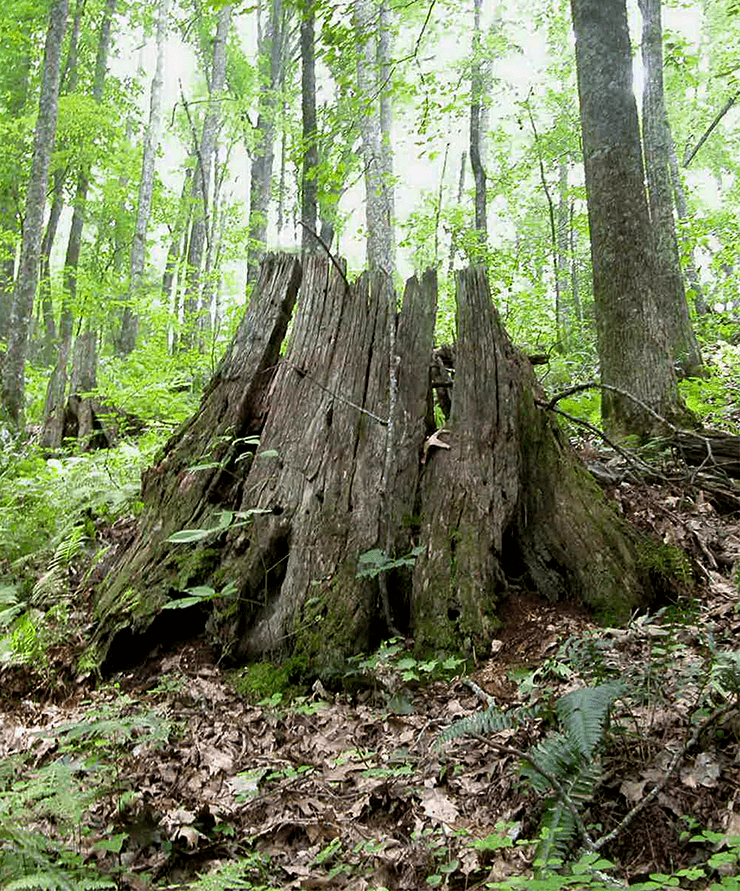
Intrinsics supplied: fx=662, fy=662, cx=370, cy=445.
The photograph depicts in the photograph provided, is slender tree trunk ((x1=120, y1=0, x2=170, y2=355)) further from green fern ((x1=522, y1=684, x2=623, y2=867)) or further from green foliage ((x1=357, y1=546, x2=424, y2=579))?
green fern ((x1=522, y1=684, x2=623, y2=867))

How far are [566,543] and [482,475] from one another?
0.65 metres

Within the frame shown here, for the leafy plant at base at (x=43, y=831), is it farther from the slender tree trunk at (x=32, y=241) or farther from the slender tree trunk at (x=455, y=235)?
the slender tree trunk at (x=455, y=235)

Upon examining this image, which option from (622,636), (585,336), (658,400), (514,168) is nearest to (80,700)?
(622,636)

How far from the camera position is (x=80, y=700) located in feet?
12.2

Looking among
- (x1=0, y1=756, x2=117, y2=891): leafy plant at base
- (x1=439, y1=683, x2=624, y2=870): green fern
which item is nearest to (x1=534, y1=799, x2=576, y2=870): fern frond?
(x1=439, y1=683, x2=624, y2=870): green fern

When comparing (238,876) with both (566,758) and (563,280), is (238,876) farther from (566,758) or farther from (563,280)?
(563,280)

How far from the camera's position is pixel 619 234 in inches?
Answer: 241

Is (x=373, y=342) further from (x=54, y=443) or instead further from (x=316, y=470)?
(x=54, y=443)

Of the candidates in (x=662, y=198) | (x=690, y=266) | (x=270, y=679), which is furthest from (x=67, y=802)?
(x=690, y=266)

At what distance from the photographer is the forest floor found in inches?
86.1

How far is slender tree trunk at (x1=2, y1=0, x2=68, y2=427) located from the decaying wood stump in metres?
6.81

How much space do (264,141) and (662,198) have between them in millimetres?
12933

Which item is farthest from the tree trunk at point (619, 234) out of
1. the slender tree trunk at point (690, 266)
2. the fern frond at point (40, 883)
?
the slender tree trunk at point (690, 266)

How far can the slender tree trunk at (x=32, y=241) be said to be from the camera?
10453mm
